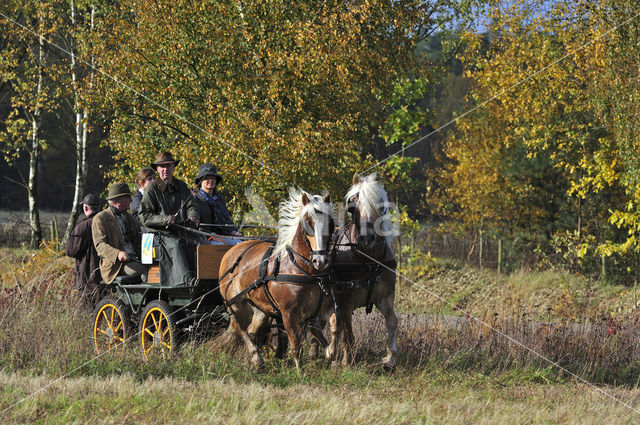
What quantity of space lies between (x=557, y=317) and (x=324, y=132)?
5427mm

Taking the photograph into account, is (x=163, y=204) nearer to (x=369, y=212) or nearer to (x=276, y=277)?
(x=276, y=277)

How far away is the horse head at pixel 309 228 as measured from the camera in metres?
7.22

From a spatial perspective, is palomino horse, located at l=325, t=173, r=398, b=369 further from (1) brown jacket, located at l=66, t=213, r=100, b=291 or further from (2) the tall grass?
(1) brown jacket, located at l=66, t=213, r=100, b=291

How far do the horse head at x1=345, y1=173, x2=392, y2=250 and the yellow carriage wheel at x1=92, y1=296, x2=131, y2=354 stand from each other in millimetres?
2884

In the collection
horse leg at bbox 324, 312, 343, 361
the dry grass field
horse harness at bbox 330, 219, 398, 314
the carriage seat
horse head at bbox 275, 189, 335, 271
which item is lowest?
the dry grass field

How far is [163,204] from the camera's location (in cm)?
902

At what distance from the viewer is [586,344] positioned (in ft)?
30.9

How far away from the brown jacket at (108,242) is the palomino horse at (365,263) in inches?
107

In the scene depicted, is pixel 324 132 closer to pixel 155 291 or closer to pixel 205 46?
pixel 205 46

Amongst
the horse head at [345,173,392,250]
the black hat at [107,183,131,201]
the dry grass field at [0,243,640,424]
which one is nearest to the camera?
the dry grass field at [0,243,640,424]

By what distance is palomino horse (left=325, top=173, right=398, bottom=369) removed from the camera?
7918 mm

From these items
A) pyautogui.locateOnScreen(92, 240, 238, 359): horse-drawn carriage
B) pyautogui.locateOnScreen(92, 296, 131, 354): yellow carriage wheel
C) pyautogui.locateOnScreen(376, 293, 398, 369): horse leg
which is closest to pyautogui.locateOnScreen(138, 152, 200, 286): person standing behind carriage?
pyautogui.locateOnScreen(92, 240, 238, 359): horse-drawn carriage

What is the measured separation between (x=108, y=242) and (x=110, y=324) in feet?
3.19

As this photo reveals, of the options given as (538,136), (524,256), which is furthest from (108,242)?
(524,256)
